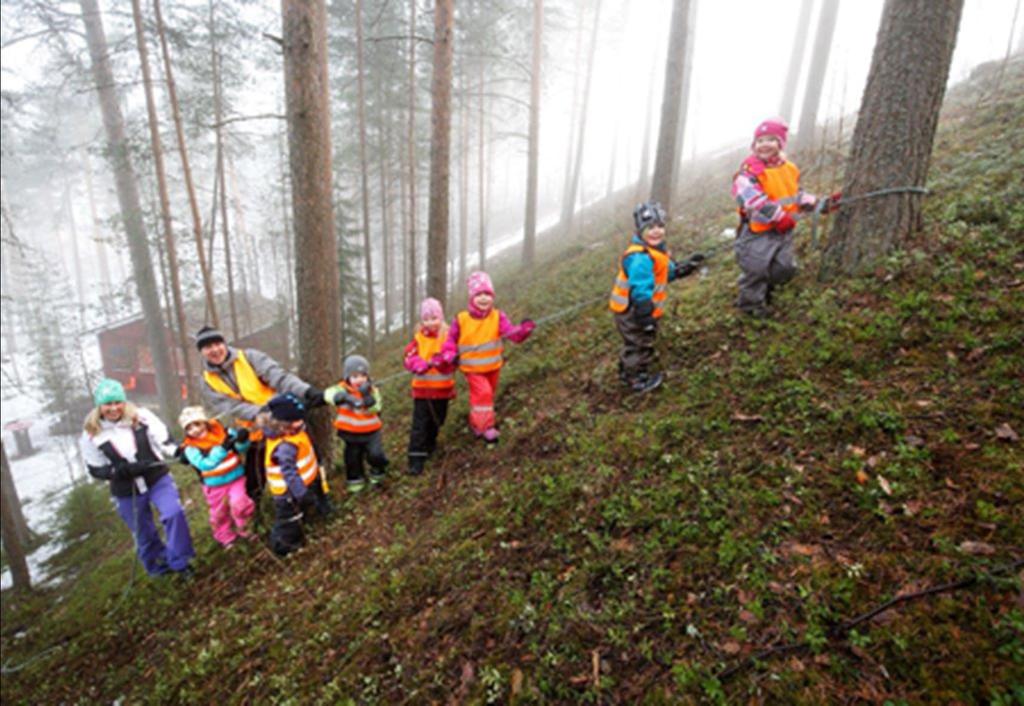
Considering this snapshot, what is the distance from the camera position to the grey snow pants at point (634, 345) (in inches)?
214

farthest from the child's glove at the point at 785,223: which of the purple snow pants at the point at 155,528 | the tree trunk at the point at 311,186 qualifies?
the purple snow pants at the point at 155,528

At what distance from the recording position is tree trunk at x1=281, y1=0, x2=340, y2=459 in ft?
19.0

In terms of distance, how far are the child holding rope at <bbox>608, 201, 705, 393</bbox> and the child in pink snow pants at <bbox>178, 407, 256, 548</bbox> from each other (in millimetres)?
4771

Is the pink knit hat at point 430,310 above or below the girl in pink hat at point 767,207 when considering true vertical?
below

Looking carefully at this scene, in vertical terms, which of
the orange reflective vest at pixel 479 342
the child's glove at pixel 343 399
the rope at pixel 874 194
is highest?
the rope at pixel 874 194

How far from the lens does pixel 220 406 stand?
588 centimetres

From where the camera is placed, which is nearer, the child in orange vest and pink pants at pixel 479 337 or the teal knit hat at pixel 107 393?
the teal knit hat at pixel 107 393

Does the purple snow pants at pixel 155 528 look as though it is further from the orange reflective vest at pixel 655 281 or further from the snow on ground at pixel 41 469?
the snow on ground at pixel 41 469

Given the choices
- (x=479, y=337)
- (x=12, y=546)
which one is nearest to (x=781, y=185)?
(x=479, y=337)

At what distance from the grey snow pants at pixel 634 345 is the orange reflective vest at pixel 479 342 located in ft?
4.94

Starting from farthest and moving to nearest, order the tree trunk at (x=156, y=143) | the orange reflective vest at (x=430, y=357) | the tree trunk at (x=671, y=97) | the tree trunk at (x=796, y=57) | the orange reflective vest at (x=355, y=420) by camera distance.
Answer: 1. the tree trunk at (x=796, y=57)
2. the tree trunk at (x=156, y=143)
3. the tree trunk at (x=671, y=97)
4. the orange reflective vest at (x=430, y=357)
5. the orange reflective vest at (x=355, y=420)

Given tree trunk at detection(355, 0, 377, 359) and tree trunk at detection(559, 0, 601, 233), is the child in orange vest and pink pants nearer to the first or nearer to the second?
tree trunk at detection(355, 0, 377, 359)

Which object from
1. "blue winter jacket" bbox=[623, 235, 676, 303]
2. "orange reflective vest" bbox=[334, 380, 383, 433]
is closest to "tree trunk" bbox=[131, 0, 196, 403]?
"orange reflective vest" bbox=[334, 380, 383, 433]

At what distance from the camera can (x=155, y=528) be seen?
20.2 feet
